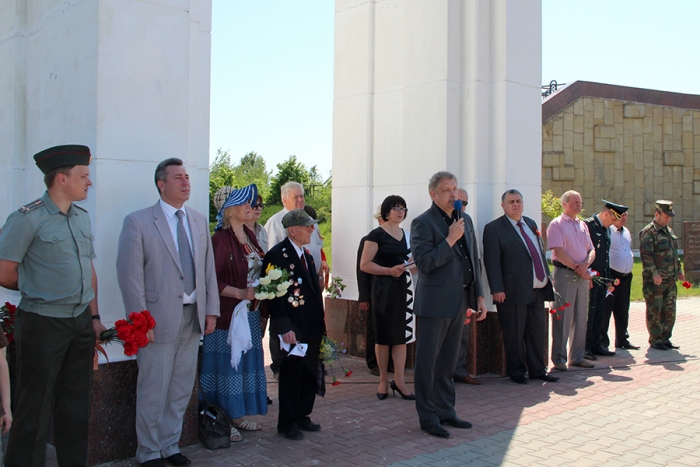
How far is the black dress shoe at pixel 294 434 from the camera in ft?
17.4

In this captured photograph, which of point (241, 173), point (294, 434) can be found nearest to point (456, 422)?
point (294, 434)

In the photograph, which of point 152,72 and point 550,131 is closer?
point 152,72

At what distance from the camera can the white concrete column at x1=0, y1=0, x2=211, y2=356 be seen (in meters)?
4.70

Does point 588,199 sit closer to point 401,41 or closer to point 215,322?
point 401,41

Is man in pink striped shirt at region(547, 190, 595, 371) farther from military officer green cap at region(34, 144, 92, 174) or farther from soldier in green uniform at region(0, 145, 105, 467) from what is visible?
military officer green cap at region(34, 144, 92, 174)

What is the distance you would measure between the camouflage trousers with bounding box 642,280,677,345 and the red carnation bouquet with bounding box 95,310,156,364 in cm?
755

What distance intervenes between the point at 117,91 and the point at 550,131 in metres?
24.3

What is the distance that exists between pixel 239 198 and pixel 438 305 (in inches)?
72.1

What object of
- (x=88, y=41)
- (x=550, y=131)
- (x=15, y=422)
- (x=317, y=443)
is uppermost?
(x=550, y=131)

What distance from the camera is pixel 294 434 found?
5.31 meters

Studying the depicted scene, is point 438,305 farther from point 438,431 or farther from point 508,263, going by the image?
point 508,263

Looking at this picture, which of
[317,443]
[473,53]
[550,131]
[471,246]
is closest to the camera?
[317,443]

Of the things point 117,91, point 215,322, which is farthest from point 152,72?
point 215,322

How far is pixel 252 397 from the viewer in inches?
213
